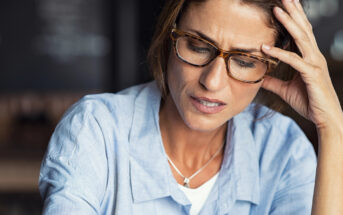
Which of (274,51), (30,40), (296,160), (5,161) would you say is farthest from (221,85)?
(30,40)

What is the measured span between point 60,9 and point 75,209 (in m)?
4.18

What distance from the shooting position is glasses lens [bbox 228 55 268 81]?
131 cm

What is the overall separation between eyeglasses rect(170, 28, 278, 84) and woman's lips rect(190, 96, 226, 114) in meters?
0.09

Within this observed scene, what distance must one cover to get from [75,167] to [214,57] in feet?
1.59

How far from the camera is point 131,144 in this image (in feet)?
4.70

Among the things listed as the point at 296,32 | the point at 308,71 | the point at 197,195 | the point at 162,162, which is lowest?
the point at 197,195

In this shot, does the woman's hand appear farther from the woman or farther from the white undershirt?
the white undershirt

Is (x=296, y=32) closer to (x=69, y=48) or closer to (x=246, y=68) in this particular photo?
(x=246, y=68)

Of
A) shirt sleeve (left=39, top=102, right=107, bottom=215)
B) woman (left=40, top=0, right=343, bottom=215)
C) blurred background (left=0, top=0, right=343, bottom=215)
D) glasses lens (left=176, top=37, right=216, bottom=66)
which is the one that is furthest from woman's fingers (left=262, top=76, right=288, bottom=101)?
blurred background (left=0, top=0, right=343, bottom=215)

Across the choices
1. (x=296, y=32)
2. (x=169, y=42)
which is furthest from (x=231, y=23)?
(x=169, y=42)

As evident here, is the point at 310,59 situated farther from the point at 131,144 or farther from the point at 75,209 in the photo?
the point at 75,209

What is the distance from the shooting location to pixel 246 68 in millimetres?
1343

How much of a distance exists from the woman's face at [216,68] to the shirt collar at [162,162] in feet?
0.51

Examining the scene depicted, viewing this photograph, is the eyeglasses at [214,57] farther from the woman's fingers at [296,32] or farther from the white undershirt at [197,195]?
the white undershirt at [197,195]
